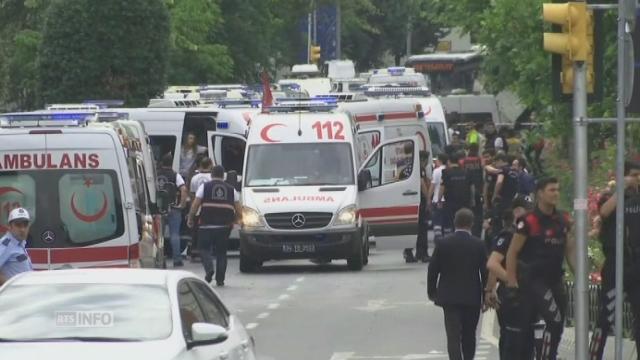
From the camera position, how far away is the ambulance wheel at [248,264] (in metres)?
25.8

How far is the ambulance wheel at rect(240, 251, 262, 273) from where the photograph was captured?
84.7 feet

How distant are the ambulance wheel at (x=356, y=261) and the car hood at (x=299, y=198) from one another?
79cm

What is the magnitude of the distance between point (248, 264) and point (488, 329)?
25.1 feet

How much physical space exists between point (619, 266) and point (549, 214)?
151cm

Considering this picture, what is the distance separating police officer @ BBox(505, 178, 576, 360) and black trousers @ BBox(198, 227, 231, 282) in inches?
410

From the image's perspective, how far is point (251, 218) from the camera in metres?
25.5

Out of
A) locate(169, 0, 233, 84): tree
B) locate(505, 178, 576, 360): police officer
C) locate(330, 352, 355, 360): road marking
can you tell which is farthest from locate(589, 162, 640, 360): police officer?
locate(169, 0, 233, 84): tree

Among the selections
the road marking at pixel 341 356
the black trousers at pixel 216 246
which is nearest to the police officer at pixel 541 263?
the road marking at pixel 341 356

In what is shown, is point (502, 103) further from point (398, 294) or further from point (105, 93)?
point (398, 294)

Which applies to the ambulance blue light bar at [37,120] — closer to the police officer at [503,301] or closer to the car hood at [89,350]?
the police officer at [503,301]

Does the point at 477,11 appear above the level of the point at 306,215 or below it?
above

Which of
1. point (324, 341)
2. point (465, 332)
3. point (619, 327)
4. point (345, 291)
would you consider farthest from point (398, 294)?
point (619, 327)

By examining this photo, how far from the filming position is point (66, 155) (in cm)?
1719

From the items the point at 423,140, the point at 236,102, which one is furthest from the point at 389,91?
the point at 423,140
